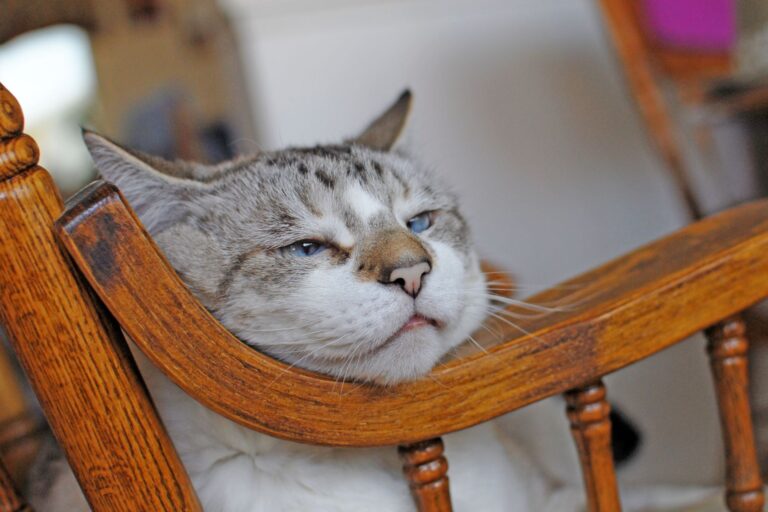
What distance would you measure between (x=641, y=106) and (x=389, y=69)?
996 millimetres

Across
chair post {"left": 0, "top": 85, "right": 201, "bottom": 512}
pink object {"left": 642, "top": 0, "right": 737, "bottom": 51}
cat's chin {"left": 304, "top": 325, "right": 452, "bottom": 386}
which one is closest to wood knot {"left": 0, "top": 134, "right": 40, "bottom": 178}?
chair post {"left": 0, "top": 85, "right": 201, "bottom": 512}

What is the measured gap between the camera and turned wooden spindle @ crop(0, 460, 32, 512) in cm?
70

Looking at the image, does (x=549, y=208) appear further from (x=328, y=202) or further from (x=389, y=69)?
(x=328, y=202)

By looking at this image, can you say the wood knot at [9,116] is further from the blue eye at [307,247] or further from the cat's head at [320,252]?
the blue eye at [307,247]

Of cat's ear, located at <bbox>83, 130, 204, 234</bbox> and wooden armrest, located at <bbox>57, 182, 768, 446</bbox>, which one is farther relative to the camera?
cat's ear, located at <bbox>83, 130, 204, 234</bbox>

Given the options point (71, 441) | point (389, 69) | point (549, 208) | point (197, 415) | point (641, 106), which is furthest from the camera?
point (549, 208)

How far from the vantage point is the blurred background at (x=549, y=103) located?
210cm

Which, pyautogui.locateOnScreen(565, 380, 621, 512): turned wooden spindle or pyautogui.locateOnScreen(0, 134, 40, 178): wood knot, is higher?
pyautogui.locateOnScreen(0, 134, 40, 178): wood knot

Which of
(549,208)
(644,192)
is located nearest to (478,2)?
(549,208)

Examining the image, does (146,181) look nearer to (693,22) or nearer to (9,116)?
(9,116)

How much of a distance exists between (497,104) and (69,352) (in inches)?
100

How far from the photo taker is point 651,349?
723mm

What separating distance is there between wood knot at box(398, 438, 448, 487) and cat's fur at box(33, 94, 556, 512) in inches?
2.7

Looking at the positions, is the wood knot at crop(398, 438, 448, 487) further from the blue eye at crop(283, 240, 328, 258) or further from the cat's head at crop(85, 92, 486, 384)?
the blue eye at crop(283, 240, 328, 258)
